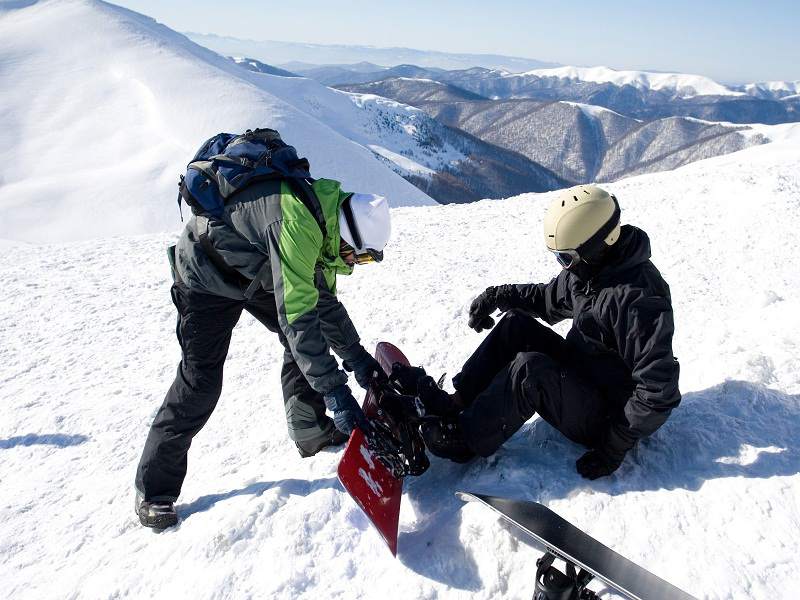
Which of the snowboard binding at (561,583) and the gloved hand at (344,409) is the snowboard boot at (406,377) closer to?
the gloved hand at (344,409)

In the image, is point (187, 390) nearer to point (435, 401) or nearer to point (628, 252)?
point (435, 401)

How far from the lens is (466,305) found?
745cm

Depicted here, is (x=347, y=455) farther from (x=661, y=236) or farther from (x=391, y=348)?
(x=661, y=236)

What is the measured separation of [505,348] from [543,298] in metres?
0.66

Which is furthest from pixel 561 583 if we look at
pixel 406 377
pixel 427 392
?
pixel 406 377

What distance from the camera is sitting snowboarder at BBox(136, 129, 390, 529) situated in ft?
11.7

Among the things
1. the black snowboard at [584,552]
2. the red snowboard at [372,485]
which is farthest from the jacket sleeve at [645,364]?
the red snowboard at [372,485]

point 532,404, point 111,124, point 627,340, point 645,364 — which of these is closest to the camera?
point 645,364

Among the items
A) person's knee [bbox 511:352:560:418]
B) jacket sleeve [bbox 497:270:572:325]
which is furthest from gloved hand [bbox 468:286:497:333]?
person's knee [bbox 511:352:560:418]

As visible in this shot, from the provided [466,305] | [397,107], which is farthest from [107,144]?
[397,107]

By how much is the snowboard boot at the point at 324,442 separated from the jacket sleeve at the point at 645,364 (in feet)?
7.34

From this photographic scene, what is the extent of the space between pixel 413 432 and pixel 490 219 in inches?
322

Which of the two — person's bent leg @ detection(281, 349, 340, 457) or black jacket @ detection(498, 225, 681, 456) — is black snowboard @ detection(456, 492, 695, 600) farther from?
person's bent leg @ detection(281, 349, 340, 457)

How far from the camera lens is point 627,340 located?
3.32 metres
